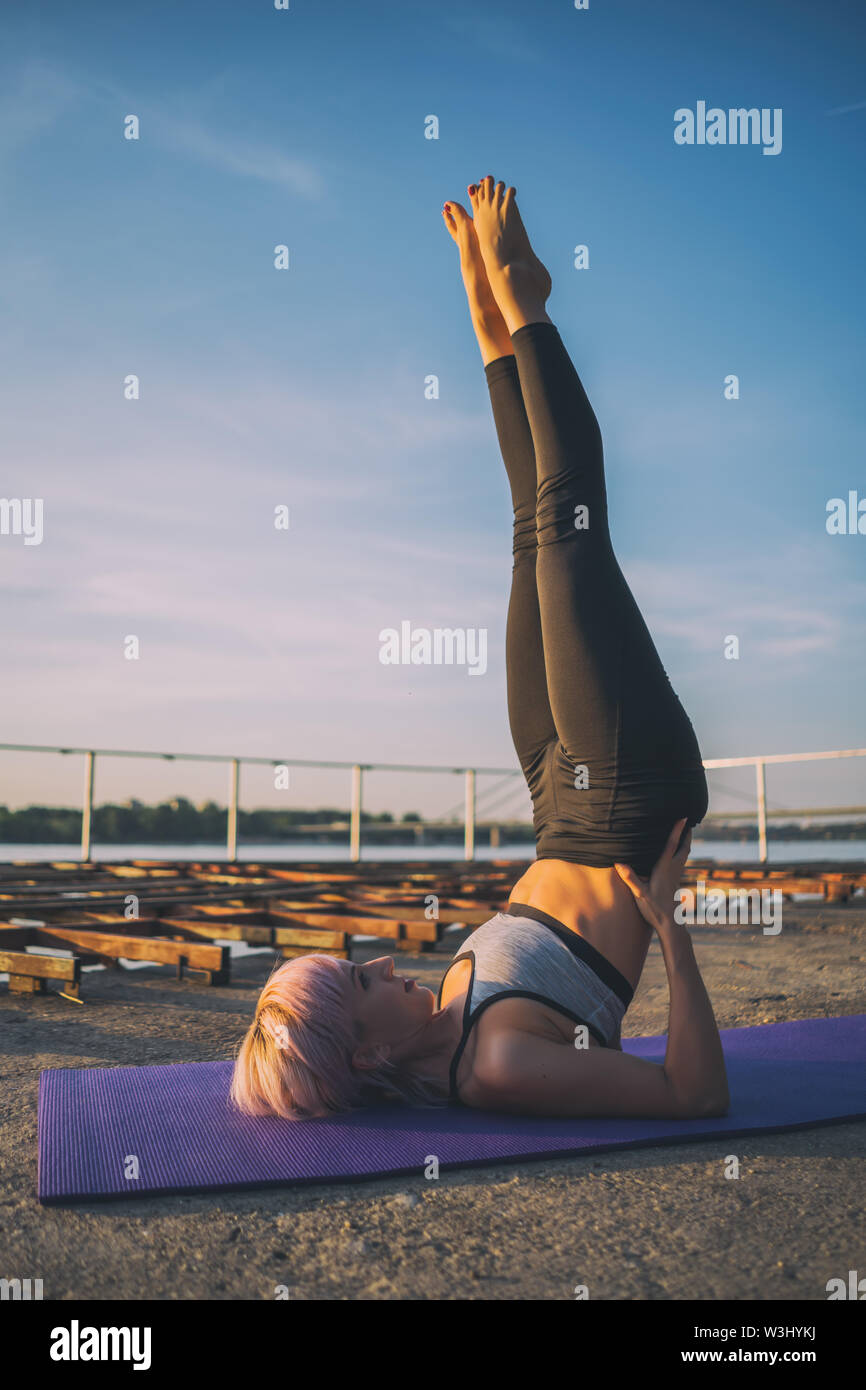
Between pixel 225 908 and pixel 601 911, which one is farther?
pixel 225 908

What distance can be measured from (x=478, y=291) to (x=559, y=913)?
143 centimetres

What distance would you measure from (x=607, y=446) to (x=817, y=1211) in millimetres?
1388

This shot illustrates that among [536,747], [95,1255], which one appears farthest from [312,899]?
[95,1255]

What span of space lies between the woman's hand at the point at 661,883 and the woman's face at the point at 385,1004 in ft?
1.32

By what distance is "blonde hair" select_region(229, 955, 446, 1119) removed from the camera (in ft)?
4.89

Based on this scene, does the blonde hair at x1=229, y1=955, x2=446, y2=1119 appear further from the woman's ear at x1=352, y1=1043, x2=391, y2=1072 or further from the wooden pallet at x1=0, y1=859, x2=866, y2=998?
the wooden pallet at x1=0, y1=859, x2=866, y2=998

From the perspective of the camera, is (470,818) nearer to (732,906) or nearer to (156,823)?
(732,906)

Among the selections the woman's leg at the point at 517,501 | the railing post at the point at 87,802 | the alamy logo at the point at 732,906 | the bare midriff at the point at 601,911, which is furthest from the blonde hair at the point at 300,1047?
the railing post at the point at 87,802

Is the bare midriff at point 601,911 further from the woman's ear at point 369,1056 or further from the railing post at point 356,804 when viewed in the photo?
the railing post at point 356,804

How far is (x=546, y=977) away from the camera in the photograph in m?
1.54
